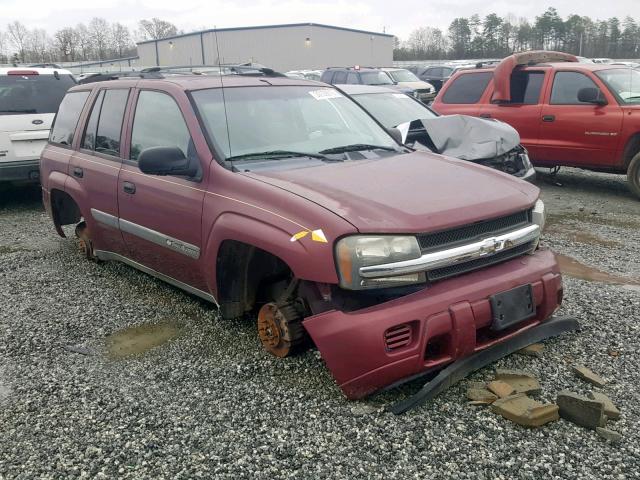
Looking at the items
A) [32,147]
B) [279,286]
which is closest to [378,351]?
[279,286]

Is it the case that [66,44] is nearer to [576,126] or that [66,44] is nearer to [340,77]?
[340,77]

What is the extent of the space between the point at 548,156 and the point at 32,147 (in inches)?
279

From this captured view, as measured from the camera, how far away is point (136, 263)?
4.73m

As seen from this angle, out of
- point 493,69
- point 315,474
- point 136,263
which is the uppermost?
point 493,69

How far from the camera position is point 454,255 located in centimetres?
306

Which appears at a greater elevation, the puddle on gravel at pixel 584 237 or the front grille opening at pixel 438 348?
the front grille opening at pixel 438 348

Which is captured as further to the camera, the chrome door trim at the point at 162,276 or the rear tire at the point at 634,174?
the rear tire at the point at 634,174

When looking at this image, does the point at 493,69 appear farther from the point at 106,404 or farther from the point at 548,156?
the point at 106,404

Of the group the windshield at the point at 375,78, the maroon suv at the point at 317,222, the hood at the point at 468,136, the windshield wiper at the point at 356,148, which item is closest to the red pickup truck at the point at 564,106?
the hood at the point at 468,136

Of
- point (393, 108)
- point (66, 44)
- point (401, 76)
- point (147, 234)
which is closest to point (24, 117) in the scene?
point (147, 234)

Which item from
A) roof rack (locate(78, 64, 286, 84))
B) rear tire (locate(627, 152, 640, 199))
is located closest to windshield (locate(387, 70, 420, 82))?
rear tire (locate(627, 152, 640, 199))

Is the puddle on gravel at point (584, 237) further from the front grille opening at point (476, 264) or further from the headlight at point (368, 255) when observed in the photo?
the headlight at point (368, 255)

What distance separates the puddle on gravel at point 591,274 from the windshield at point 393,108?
9.28ft

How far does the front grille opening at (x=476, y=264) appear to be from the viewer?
3074mm
